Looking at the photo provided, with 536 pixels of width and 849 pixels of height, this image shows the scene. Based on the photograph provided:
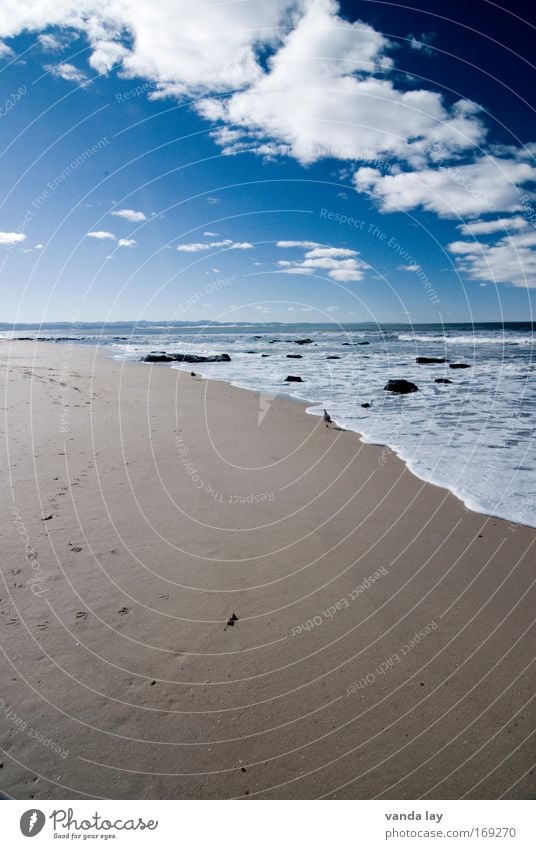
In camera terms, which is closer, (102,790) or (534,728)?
(102,790)

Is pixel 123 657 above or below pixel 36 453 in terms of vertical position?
below

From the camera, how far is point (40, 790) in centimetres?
259

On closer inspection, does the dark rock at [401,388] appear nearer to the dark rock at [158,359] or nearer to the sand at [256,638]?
the sand at [256,638]

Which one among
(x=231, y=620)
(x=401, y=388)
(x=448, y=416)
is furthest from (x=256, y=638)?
(x=401, y=388)

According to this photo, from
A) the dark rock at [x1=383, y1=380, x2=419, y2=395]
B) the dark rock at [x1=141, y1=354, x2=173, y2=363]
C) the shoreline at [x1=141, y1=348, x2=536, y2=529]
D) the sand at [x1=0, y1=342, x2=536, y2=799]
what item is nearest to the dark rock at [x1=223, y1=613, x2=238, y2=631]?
the sand at [x1=0, y1=342, x2=536, y2=799]

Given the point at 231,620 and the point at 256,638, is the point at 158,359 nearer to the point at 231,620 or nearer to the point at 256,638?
the point at 231,620

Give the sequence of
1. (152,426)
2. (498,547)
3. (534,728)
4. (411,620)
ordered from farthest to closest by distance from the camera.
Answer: (152,426)
(498,547)
(411,620)
(534,728)

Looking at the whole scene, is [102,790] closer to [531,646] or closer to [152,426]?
[531,646]

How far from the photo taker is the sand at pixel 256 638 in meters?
2.74

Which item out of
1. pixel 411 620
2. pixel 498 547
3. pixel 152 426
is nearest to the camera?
pixel 411 620

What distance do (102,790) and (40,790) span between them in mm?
348

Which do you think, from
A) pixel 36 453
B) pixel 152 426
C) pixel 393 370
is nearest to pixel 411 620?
pixel 36 453

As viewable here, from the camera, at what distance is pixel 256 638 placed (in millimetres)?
3758

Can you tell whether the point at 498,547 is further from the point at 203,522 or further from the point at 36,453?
the point at 36,453
